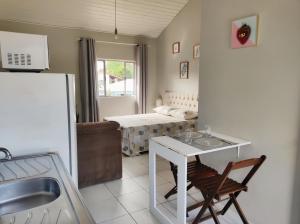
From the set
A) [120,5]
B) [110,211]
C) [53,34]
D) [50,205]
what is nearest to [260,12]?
[50,205]

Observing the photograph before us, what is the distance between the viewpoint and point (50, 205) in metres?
0.98

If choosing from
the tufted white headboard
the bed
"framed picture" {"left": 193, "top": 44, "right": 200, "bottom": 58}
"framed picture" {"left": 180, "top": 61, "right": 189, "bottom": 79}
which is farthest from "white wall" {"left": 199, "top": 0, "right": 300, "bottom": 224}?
"framed picture" {"left": 180, "top": 61, "right": 189, "bottom": 79}

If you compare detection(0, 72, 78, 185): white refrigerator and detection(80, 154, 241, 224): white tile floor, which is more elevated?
detection(0, 72, 78, 185): white refrigerator

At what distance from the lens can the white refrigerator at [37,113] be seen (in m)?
1.50

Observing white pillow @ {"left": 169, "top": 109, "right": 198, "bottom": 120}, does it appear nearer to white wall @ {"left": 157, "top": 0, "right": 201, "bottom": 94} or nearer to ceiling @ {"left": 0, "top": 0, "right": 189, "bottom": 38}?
white wall @ {"left": 157, "top": 0, "right": 201, "bottom": 94}

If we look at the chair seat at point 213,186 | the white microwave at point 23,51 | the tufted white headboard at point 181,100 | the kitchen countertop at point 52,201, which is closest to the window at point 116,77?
the tufted white headboard at point 181,100

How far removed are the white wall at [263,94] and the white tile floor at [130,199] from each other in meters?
0.56

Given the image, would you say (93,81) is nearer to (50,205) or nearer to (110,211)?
(110,211)

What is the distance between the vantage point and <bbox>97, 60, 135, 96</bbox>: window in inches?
227

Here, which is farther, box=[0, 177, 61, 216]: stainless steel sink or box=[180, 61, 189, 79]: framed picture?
box=[180, 61, 189, 79]: framed picture

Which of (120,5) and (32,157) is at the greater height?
(120,5)

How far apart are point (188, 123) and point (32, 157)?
11.3 ft

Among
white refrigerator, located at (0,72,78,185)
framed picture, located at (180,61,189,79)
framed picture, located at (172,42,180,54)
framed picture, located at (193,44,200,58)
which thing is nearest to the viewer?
white refrigerator, located at (0,72,78,185)

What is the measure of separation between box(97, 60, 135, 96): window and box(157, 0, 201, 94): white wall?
79 centimetres
